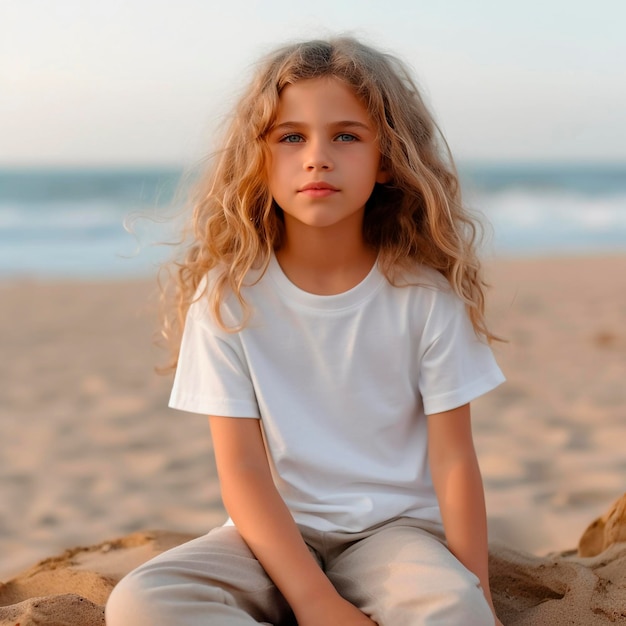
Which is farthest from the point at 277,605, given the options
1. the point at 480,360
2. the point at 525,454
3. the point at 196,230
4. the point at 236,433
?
the point at 525,454

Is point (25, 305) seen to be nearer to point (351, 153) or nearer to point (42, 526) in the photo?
point (42, 526)

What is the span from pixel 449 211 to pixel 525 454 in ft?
6.56

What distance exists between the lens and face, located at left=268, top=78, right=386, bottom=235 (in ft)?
7.17

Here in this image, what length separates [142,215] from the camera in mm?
2439

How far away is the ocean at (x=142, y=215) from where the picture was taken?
10.7 meters

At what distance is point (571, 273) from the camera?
9617 mm

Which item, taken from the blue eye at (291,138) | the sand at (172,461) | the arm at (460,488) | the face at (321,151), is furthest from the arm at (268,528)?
the blue eye at (291,138)

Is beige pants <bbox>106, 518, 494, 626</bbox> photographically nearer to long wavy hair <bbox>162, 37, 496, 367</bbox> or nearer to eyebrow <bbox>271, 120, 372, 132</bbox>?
long wavy hair <bbox>162, 37, 496, 367</bbox>

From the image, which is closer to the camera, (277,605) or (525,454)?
(277,605)

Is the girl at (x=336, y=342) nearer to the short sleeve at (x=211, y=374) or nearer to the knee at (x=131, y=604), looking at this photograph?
the short sleeve at (x=211, y=374)

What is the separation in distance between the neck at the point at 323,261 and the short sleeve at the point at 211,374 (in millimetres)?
237

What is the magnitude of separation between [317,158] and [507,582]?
4.10 ft

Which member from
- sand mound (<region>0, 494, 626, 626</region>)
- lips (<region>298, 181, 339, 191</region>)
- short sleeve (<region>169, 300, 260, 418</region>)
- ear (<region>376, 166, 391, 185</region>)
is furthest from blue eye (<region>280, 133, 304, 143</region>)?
sand mound (<region>0, 494, 626, 626</region>)

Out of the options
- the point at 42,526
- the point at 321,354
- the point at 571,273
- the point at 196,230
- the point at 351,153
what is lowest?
the point at 571,273
